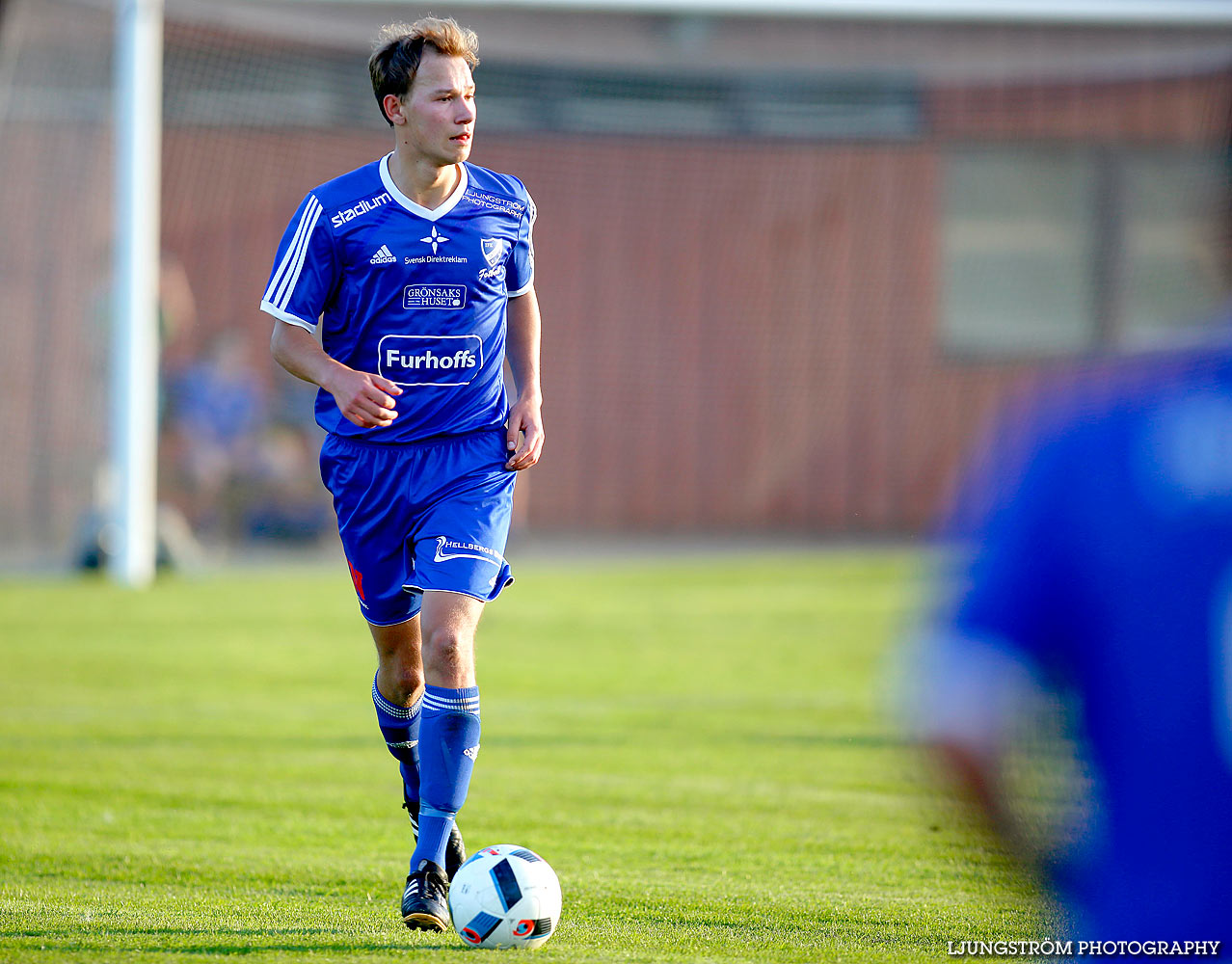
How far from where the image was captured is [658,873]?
4.72 metres

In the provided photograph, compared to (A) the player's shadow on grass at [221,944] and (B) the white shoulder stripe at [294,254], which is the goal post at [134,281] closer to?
(B) the white shoulder stripe at [294,254]

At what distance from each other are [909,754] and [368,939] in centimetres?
262

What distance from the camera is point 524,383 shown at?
4.45m

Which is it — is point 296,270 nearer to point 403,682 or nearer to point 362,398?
point 362,398

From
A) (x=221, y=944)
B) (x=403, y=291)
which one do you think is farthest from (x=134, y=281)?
(x=221, y=944)

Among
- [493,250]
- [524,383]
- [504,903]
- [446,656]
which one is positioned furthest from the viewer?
[524,383]

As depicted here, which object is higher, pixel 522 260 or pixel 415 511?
pixel 522 260

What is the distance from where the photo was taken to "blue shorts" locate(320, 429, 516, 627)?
414cm

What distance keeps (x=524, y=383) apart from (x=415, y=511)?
50 cm

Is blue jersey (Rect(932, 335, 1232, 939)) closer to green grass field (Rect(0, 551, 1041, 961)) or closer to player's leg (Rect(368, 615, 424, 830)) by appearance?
green grass field (Rect(0, 551, 1041, 961))

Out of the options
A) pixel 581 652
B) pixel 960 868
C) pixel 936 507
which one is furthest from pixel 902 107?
pixel 960 868

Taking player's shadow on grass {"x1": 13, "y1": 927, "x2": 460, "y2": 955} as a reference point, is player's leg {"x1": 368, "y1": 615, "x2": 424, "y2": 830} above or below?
above

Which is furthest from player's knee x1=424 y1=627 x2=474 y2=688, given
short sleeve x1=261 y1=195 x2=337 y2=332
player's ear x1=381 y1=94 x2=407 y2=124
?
player's ear x1=381 y1=94 x2=407 y2=124

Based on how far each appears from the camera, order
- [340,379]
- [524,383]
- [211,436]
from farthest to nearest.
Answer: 1. [211,436]
2. [524,383]
3. [340,379]
